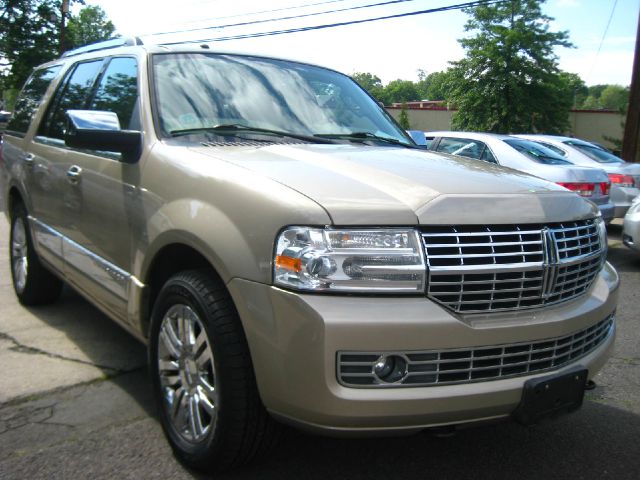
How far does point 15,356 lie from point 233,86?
7.37 feet

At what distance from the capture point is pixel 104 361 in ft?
13.0

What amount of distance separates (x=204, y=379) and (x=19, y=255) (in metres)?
3.28

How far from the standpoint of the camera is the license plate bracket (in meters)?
2.30

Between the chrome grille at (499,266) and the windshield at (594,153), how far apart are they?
8.98 m

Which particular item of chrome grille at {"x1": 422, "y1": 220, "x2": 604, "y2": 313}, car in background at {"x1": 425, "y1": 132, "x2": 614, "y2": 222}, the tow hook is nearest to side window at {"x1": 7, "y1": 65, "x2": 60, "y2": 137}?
chrome grille at {"x1": 422, "y1": 220, "x2": 604, "y2": 313}

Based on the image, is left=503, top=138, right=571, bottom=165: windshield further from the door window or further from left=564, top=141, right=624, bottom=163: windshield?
left=564, top=141, right=624, bottom=163: windshield

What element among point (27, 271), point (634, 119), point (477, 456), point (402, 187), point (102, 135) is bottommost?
point (477, 456)

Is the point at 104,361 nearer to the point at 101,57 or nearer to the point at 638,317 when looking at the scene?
the point at 101,57

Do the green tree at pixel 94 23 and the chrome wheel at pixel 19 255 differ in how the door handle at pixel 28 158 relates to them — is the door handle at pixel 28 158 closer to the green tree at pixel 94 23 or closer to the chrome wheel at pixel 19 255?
the chrome wheel at pixel 19 255

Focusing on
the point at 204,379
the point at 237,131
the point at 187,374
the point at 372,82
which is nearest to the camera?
the point at 204,379

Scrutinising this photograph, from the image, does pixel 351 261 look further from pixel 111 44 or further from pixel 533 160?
pixel 533 160

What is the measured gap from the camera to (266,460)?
9.03 ft

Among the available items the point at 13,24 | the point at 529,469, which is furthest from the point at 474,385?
the point at 13,24

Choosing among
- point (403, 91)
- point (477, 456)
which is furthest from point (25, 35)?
point (403, 91)
